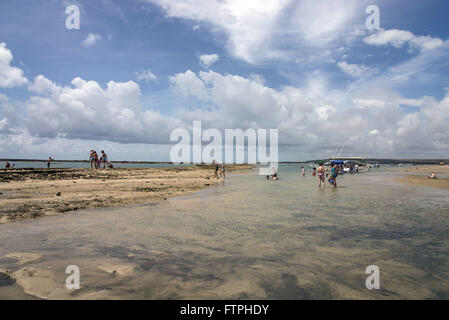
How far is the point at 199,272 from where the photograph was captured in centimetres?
546

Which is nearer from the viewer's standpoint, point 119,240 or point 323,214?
point 119,240

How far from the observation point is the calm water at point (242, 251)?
4.77 m

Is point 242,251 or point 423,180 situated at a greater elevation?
point 242,251

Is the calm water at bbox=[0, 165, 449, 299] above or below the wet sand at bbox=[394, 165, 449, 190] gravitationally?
above

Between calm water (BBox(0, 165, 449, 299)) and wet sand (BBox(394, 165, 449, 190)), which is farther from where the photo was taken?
wet sand (BBox(394, 165, 449, 190))

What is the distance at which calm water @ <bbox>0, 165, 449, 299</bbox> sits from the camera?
4.77 metres

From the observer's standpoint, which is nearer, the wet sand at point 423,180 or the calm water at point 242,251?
the calm water at point 242,251

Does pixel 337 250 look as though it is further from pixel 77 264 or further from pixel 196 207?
pixel 196 207

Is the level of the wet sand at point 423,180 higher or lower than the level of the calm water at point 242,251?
lower

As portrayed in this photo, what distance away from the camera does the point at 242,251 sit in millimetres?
6902

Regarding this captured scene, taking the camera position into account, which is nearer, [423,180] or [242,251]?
[242,251]
